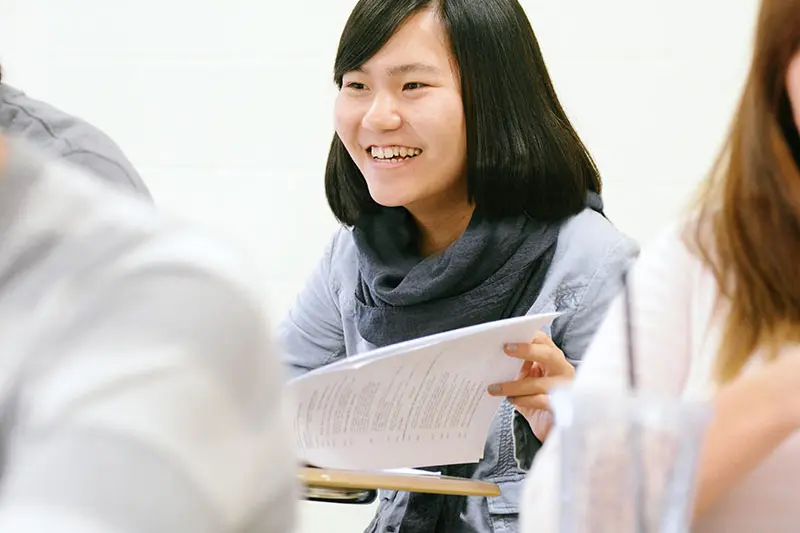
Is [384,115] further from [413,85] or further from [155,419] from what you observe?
[155,419]

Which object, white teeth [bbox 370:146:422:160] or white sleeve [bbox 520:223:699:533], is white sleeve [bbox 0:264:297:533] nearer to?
white sleeve [bbox 520:223:699:533]

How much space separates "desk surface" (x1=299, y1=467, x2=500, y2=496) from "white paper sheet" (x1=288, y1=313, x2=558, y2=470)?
91mm

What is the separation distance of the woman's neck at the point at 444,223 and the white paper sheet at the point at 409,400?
42cm

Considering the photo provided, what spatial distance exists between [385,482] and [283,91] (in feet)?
5.24

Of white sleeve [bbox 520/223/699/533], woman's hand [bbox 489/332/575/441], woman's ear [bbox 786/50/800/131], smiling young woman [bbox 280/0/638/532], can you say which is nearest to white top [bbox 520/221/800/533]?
white sleeve [bbox 520/223/699/533]

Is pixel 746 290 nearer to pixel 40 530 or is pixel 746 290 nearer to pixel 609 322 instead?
pixel 609 322

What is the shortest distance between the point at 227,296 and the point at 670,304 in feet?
2.28

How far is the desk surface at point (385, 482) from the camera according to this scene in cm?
119

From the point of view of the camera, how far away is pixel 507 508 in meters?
1.51

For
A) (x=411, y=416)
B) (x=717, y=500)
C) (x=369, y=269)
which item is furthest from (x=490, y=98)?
(x=717, y=500)

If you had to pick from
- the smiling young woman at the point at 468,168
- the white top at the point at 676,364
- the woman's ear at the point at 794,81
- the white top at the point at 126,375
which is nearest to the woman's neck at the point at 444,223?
the smiling young woman at the point at 468,168

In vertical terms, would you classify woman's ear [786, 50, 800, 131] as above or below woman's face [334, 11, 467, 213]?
above

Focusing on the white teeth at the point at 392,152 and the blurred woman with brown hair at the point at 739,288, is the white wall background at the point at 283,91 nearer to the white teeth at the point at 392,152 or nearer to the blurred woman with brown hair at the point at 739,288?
the white teeth at the point at 392,152

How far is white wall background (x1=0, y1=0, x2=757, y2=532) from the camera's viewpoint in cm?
250
